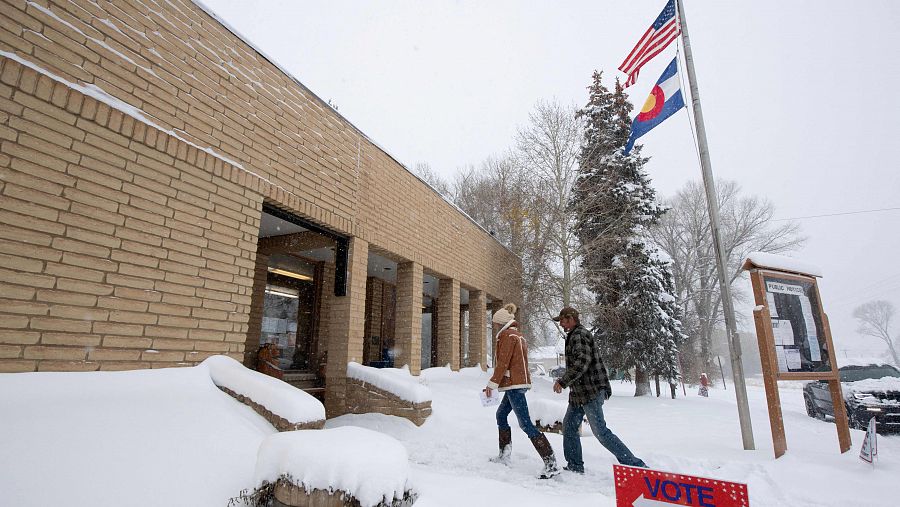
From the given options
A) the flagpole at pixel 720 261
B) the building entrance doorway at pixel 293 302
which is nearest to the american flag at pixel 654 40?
the flagpole at pixel 720 261

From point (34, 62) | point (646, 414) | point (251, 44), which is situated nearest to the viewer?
point (34, 62)

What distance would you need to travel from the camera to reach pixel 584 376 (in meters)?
4.52

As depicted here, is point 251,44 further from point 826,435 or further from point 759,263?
point 826,435

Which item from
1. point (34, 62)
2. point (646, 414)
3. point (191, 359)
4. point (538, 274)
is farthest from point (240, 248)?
point (538, 274)

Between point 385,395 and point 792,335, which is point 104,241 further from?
point 792,335

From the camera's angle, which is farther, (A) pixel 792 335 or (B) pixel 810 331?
(B) pixel 810 331

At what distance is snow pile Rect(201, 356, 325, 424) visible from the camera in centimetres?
393

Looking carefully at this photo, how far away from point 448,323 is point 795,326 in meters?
7.25

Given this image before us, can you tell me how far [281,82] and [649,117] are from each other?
6.49 m

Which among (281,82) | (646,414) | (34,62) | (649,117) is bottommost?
(646,414)

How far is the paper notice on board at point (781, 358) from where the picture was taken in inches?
221

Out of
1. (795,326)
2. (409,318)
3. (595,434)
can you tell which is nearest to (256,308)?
(409,318)

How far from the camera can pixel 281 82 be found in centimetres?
615

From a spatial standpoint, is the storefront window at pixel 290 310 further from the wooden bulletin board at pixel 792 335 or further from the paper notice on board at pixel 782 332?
the paper notice on board at pixel 782 332
